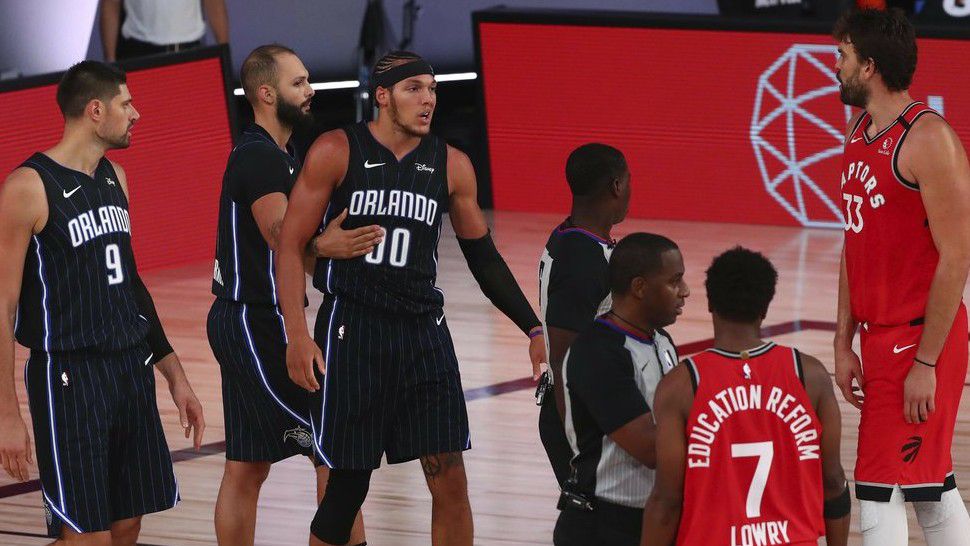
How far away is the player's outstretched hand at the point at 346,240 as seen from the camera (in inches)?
174

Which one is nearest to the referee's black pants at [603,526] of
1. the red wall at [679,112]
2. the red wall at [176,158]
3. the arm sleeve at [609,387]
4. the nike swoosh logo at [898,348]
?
the arm sleeve at [609,387]

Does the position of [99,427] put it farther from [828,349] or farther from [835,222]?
[835,222]

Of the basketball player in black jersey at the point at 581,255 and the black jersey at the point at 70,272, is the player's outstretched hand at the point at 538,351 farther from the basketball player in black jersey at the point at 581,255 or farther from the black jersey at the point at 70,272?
the black jersey at the point at 70,272

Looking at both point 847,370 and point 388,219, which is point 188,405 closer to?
point 388,219

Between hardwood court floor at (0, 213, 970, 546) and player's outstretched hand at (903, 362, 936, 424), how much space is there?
4.84 ft

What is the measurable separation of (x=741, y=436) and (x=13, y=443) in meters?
1.95

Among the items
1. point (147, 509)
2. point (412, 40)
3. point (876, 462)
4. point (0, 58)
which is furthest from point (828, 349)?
point (412, 40)

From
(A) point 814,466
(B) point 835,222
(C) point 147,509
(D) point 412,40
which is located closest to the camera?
(A) point 814,466

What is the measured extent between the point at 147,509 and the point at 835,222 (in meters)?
7.61

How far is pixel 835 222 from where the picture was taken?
1109cm

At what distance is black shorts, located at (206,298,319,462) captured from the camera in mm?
4973

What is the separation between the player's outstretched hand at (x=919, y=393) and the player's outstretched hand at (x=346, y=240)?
1.48 metres

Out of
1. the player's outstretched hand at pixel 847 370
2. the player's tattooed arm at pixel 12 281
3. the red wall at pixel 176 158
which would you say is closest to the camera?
the player's tattooed arm at pixel 12 281

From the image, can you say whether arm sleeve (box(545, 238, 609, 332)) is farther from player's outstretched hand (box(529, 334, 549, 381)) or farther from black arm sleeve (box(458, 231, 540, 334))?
black arm sleeve (box(458, 231, 540, 334))
